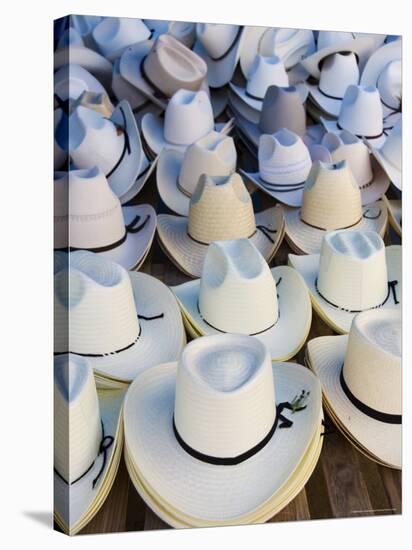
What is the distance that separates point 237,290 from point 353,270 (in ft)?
1.59

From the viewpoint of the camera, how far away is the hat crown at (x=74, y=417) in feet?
7.47

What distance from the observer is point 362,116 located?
3451 mm

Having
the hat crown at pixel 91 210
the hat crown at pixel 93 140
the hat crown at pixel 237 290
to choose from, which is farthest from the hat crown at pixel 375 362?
the hat crown at pixel 93 140

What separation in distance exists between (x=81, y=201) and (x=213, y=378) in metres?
0.86

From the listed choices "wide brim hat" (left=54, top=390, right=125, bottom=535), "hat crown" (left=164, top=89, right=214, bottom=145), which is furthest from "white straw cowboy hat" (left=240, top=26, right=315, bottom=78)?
"wide brim hat" (left=54, top=390, right=125, bottom=535)

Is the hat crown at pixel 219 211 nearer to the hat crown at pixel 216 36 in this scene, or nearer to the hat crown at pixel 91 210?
the hat crown at pixel 91 210

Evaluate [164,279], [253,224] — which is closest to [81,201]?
[164,279]

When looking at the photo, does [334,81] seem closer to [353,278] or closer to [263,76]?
[263,76]

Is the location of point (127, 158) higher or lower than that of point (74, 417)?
higher

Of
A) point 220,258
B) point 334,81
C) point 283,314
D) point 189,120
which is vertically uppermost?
point 334,81

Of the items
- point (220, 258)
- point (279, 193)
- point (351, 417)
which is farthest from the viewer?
point (279, 193)

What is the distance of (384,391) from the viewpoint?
2.55 m

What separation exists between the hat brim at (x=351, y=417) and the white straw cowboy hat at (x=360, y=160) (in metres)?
Result: 0.75

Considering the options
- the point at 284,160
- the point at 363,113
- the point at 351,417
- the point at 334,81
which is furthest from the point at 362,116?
the point at 351,417
